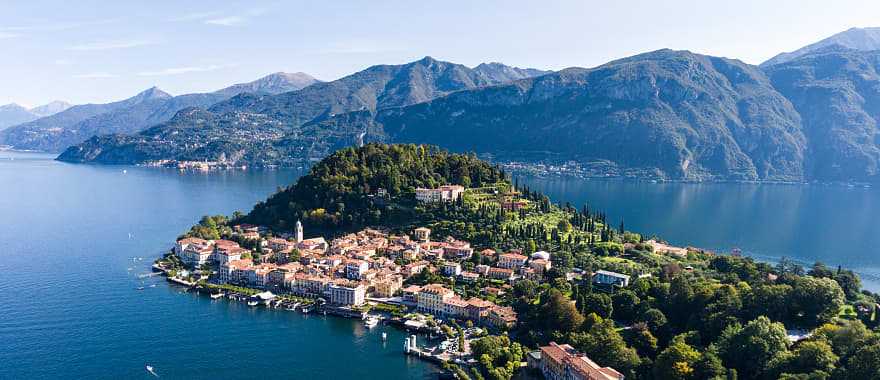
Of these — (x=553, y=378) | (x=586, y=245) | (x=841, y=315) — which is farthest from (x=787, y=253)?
(x=553, y=378)

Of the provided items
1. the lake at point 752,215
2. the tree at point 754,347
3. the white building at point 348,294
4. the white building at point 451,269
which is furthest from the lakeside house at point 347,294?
the lake at point 752,215

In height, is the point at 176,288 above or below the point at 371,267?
below

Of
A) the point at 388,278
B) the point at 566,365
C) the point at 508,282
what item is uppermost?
the point at 388,278

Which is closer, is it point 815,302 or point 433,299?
point 815,302

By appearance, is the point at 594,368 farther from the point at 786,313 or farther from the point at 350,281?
the point at 350,281

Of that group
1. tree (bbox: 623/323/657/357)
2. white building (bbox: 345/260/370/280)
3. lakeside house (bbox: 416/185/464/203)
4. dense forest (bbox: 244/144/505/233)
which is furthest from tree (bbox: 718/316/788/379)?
dense forest (bbox: 244/144/505/233)

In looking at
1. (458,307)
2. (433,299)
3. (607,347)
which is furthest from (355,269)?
(607,347)

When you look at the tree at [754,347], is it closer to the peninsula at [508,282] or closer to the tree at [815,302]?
the peninsula at [508,282]

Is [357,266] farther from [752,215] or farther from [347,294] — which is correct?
[752,215]
